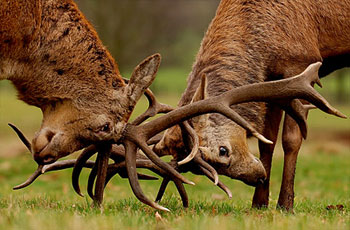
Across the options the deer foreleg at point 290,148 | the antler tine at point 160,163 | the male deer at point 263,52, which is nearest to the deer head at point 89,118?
the antler tine at point 160,163

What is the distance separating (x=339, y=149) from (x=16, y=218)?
1334 cm

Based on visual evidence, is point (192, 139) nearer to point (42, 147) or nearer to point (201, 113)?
point (201, 113)

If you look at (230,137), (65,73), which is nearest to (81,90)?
(65,73)

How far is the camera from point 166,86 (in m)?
46.0

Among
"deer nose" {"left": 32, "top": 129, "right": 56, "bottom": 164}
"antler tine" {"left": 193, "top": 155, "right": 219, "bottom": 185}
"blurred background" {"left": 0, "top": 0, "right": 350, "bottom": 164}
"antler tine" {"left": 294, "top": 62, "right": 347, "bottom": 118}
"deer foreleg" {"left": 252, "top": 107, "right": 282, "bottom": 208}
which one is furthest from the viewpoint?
"blurred background" {"left": 0, "top": 0, "right": 350, "bottom": 164}

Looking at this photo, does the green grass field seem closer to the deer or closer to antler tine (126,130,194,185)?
antler tine (126,130,194,185)

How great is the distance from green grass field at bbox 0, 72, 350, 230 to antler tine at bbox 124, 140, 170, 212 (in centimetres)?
12

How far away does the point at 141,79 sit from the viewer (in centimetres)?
598

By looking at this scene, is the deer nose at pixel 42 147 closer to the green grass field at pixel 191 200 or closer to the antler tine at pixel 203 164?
the green grass field at pixel 191 200

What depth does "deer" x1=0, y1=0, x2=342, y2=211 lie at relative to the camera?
229 inches

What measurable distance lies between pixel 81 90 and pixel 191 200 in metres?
1.87

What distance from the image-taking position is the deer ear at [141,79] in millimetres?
5902

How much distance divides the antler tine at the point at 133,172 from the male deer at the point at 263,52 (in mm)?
965

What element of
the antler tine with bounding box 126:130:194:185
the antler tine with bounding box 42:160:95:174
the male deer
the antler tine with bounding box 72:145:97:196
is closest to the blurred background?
the male deer
